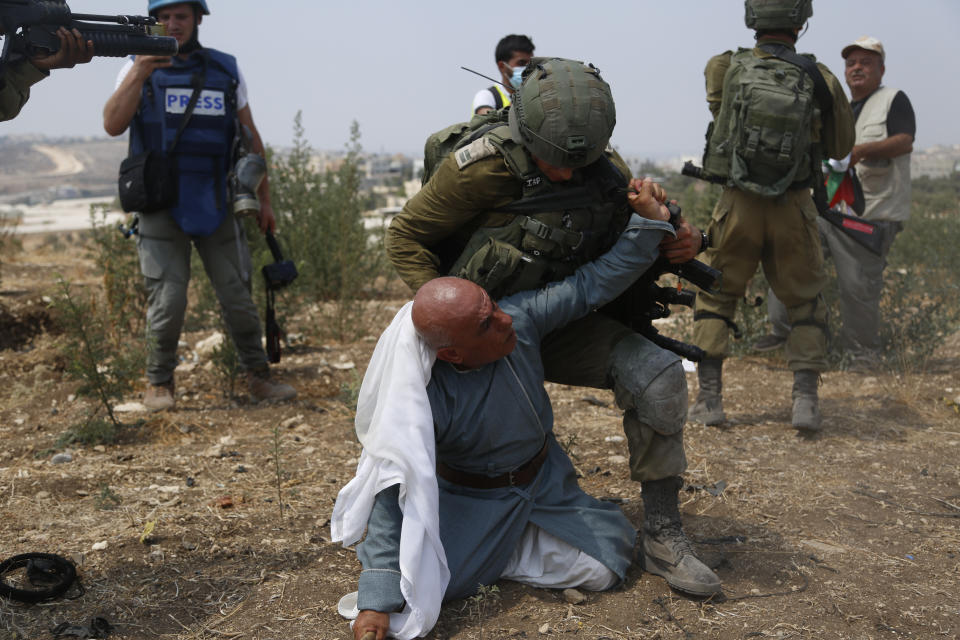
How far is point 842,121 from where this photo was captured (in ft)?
14.8

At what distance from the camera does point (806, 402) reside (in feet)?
15.1

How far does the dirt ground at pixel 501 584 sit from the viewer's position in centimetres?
277

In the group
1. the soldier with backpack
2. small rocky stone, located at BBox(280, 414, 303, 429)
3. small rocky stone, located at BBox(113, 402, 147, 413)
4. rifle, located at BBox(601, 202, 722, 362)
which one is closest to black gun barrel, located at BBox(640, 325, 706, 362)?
rifle, located at BBox(601, 202, 722, 362)

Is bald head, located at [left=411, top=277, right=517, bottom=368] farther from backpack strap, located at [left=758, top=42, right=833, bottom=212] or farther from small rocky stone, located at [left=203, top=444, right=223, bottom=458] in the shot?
backpack strap, located at [left=758, top=42, right=833, bottom=212]

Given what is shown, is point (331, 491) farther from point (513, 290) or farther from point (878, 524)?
point (878, 524)

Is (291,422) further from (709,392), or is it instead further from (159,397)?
(709,392)

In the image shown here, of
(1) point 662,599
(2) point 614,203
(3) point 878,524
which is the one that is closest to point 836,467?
(3) point 878,524

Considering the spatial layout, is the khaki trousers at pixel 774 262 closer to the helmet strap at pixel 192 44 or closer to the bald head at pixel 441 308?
the bald head at pixel 441 308

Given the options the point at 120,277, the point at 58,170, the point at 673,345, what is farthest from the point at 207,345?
the point at 58,170

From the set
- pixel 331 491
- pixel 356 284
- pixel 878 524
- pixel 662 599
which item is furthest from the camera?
pixel 356 284

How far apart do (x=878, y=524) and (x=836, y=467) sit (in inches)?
25.8

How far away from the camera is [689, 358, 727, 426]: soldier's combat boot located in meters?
4.76

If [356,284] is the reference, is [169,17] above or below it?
above

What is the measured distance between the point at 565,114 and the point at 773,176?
2.11 m
